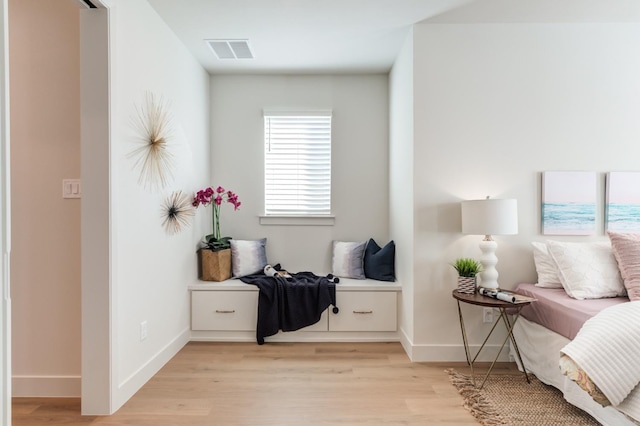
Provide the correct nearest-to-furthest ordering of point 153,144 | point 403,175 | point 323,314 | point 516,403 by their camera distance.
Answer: point 516,403 < point 153,144 < point 403,175 < point 323,314

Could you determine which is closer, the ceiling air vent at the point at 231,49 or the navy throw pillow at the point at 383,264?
the ceiling air vent at the point at 231,49

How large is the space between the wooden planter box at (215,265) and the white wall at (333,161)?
463 mm

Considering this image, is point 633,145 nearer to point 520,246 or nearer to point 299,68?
point 520,246

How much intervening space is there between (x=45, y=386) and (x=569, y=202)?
3807 millimetres

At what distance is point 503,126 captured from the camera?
2.96 meters

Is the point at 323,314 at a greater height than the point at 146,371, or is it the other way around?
the point at 323,314

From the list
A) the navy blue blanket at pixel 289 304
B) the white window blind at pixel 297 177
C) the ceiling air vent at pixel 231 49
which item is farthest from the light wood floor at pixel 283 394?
the ceiling air vent at pixel 231 49

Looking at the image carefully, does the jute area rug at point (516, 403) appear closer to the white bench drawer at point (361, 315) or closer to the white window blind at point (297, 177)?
the white bench drawer at point (361, 315)

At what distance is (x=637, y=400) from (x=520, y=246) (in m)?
1.45

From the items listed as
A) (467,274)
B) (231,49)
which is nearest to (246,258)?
(231,49)

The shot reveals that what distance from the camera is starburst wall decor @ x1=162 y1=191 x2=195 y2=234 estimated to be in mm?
2939

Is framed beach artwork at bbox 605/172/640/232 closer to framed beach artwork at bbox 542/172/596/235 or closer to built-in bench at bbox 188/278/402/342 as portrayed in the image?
framed beach artwork at bbox 542/172/596/235

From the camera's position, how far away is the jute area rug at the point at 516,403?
214 cm

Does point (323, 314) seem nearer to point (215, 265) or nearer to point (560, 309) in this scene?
point (215, 265)
